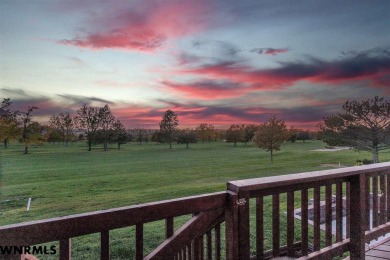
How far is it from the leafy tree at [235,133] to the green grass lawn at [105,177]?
1.92 metres

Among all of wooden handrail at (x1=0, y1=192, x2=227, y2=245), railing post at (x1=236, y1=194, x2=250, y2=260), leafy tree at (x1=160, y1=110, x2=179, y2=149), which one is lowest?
railing post at (x1=236, y1=194, x2=250, y2=260)

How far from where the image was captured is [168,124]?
704 inches

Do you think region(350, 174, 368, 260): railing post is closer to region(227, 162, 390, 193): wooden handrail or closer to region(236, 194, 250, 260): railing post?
region(227, 162, 390, 193): wooden handrail

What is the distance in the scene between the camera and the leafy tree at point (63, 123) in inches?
685

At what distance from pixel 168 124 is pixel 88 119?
4.96 m

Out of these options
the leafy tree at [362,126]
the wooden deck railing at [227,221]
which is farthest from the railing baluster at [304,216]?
the leafy tree at [362,126]

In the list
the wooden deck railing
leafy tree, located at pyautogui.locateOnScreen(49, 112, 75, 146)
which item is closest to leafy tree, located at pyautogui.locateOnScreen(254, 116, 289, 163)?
leafy tree, located at pyautogui.locateOnScreen(49, 112, 75, 146)

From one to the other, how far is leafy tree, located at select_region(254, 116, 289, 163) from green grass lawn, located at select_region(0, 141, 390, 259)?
85.8 inches

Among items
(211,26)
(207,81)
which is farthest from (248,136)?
(211,26)

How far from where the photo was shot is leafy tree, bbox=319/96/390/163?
18.9 m

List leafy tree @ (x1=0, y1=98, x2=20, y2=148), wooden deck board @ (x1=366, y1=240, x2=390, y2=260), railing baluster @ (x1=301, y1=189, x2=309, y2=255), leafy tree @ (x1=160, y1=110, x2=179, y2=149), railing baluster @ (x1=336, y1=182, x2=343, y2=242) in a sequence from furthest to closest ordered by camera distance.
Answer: leafy tree @ (x1=160, y1=110, x2=179, y2=149), leafy tree @ (x1=0, y1=98, x2=20, y2=148), wooden deck board @ (x1=366, y1=240, x2=390, y2=260), railing baluster @ (x1=336, y1=182, x2=343, y2=242), railing baluster @ (x1=301, y1=189, x2=309, y2=255)

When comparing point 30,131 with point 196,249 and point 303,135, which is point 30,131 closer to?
point 196,249

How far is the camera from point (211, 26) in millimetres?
7766

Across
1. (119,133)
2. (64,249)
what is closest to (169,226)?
(64,249)
